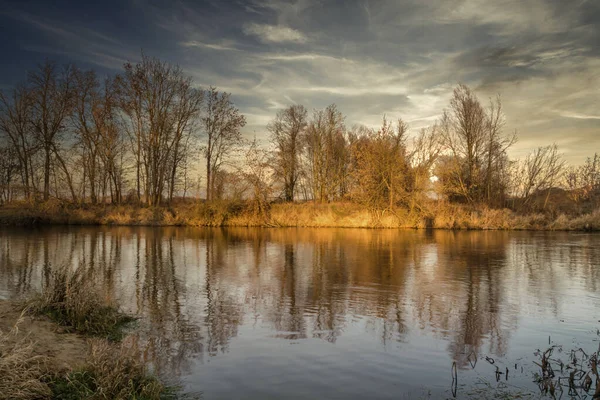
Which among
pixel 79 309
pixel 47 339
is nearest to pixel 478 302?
pixel 79 309

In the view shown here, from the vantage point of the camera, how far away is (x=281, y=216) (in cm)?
4291

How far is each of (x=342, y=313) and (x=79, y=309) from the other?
217 inches

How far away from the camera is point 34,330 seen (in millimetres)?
7293

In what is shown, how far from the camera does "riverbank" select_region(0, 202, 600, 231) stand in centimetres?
3834

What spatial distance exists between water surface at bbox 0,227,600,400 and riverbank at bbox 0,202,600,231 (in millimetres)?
17984

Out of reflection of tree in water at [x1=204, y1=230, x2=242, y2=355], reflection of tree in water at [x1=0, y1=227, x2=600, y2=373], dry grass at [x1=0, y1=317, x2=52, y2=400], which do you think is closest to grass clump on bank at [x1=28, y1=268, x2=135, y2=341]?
reflection of tree in water at [x1=0, y1=227, x2=600, y2=373]

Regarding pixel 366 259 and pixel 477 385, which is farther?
pixel 366 259

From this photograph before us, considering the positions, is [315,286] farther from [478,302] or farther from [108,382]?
[108,382]

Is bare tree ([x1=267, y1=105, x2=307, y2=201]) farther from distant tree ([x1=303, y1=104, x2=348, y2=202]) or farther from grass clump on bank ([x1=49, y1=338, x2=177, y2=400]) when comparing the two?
grass clump on bank ([x1=49, y1=338, x2=177, y2=400])

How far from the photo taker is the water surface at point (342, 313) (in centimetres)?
650

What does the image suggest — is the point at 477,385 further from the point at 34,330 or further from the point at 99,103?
the point at 99,103

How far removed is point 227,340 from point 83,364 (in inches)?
110

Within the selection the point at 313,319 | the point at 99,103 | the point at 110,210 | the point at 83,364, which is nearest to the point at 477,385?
the point at 313,319

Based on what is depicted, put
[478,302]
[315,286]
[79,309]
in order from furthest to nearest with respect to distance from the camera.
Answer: [315,286] < [478,302] < [79,309]
